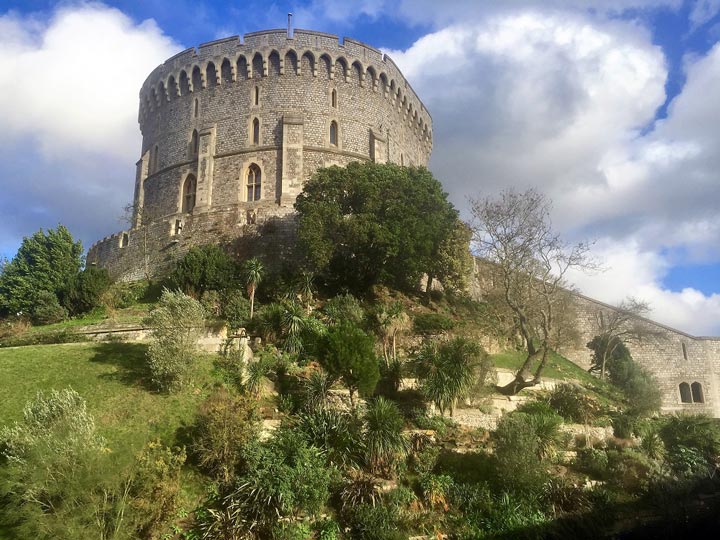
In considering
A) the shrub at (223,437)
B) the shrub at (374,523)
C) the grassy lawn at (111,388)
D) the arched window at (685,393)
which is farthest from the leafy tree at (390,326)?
the arched window at (685,393)

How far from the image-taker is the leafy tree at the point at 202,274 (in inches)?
1156

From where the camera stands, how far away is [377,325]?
974 inches

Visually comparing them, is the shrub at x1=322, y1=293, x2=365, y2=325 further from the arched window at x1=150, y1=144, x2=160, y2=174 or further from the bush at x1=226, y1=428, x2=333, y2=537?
the arched window at x1=150, y1=144, x2=160, y2=174

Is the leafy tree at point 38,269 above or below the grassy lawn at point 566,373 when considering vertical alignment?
above

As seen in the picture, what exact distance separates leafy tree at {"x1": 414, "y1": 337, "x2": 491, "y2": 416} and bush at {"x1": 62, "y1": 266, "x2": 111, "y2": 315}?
1833cm

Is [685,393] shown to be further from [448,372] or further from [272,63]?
[272,63]

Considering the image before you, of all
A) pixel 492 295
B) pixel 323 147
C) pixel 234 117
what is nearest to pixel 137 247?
pixel 234 117

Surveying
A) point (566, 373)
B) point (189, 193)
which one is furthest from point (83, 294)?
point (566, 373)

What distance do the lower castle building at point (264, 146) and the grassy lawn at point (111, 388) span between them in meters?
14.8

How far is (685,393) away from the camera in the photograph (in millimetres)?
40188

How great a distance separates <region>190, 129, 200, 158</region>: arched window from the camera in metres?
41.3

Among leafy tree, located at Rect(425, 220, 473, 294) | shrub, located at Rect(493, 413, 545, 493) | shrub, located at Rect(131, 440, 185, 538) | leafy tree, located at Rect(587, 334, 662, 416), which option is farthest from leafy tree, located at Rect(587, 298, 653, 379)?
shrub, located at Rect(131, 440, 185, 538)

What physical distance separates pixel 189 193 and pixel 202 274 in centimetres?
1333

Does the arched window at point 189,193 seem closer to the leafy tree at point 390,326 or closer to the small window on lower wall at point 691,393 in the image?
the leafy tree at point 390,326
